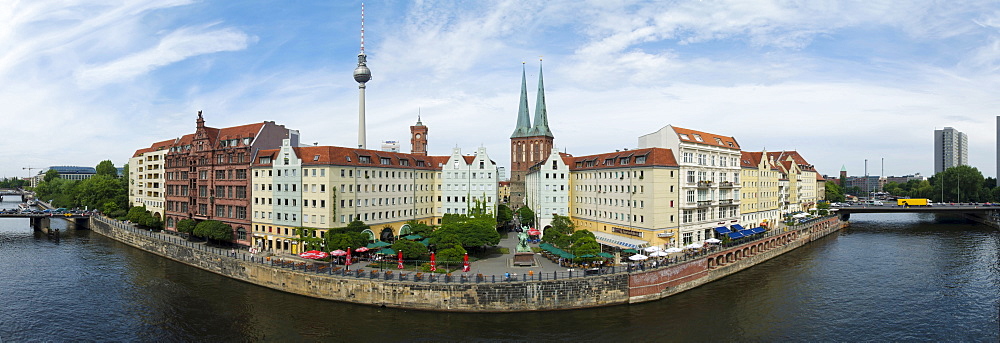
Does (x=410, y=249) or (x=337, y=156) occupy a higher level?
(x=337, y=156)

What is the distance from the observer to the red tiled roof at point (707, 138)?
7856cm

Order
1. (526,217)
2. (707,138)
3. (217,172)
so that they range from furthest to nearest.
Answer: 1. (526,217)
2. (217,172)
3. (707,138)

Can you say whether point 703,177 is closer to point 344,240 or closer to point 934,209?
point 344,240

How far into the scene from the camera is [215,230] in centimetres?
8200

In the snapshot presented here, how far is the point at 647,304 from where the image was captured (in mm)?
56031

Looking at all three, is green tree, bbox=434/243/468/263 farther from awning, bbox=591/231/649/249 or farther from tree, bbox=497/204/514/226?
tree, bbox=497/204/514/226

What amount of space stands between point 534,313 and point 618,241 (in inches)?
1105

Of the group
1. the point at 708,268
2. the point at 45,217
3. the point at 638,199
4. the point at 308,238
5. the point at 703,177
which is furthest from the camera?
the point at 45,217

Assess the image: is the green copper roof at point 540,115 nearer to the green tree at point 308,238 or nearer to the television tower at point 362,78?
the television tower at point 362,78

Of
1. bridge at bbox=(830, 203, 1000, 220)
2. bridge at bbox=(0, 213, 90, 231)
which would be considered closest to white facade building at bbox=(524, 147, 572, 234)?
bridge at bbox=(830, 203, 1000, 220)

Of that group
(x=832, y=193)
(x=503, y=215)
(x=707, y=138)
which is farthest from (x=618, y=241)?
(x=832, y=193)

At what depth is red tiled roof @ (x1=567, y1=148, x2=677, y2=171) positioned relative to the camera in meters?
75.2

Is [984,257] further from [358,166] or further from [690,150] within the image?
[358,166]

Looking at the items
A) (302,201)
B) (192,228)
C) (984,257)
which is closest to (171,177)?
(192,228)
